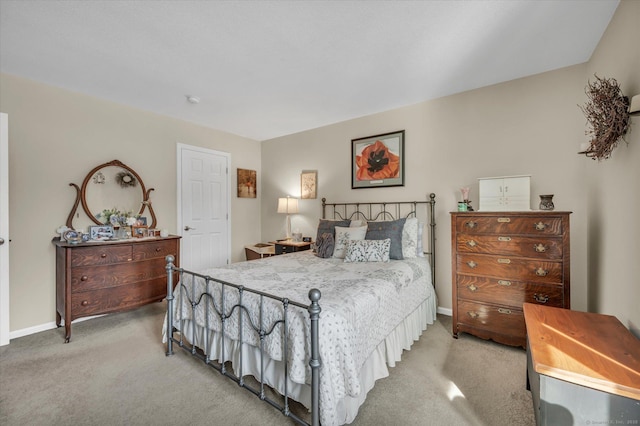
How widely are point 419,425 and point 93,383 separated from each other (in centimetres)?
221

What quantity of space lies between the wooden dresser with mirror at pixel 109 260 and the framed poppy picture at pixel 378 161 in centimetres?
254

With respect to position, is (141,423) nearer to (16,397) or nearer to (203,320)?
(203,320)

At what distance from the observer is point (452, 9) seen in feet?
5.94

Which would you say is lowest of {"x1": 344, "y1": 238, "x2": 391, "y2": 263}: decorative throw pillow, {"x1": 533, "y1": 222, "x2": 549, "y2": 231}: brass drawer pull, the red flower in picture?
{"x1": 344, "y1": 238, "x2": 391, "y2": 263}: decorative throw pillow

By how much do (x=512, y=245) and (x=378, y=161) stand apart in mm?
1870

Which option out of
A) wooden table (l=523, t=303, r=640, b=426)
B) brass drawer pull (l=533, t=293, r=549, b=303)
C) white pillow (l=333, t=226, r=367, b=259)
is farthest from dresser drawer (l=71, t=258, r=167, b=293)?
brass drawer pull (l=533, t=293, r=549, b=303)

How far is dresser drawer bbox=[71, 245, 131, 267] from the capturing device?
8.74 feet

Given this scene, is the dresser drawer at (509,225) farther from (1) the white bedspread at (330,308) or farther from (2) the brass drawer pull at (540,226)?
(1) the white bedspread at (330,308)

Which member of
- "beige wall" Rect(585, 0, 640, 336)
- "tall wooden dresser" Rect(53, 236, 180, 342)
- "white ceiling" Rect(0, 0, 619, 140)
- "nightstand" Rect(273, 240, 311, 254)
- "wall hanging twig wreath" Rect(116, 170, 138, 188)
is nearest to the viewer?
"beige wall" Rect(585, 0, 640, 336)

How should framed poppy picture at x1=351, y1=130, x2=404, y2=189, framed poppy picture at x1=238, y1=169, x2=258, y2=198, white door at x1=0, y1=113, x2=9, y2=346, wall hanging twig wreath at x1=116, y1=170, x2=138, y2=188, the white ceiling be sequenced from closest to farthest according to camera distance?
the white ceiling, white door at x1=0, y1=113, x2=9, y2=346, wall hanging twig wreath at x1=116, y1=170, x2=138, y2=188, framed poppy picture at x1=351, y1=130, x2=404, y2=189, framed poppy picture at x1=238, y1=169, x2=258, y2=198

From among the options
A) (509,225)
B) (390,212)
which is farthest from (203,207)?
(509,225)

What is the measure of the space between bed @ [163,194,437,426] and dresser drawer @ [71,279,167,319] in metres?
0.70

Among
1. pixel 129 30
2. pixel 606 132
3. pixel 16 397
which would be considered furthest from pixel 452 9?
pixel 16 397

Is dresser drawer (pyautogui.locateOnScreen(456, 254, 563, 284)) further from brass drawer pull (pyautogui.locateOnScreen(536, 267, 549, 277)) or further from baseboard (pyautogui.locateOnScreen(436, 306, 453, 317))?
baseboard (pyautogui.locateOnScreen(436, 306, 453, 317))
